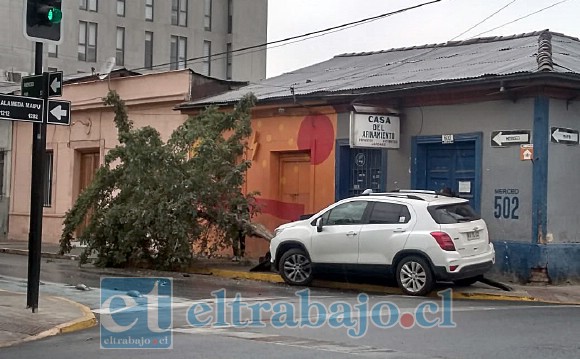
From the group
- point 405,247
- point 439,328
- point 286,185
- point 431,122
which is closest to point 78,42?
point 286,185

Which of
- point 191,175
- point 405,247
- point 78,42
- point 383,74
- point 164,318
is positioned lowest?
point 164,318

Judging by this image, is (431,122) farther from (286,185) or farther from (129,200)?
(129,200)

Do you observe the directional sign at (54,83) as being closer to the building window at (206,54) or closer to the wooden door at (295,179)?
the wooden door at (295,179)

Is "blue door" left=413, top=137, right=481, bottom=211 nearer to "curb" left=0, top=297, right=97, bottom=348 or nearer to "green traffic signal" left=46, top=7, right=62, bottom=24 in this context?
"curb" left=0, top=297, right=97, bottom=348

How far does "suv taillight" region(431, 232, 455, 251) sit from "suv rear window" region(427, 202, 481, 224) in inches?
→ 11.6

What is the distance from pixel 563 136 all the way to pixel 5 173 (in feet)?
71.3

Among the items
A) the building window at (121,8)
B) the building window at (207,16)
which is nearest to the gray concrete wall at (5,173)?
the building window at (121,8)

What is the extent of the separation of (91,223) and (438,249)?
29.8 ft

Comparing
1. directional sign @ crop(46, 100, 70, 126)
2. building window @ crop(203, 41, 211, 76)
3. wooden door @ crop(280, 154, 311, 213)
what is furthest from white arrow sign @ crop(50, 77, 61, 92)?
building window @ crop(203, 41, 211, 76)

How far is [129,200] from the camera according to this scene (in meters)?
20.1

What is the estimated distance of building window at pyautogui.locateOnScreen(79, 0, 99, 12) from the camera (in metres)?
58.5

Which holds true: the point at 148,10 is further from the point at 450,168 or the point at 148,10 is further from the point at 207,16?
the point at 450,168

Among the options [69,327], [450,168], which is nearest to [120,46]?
[450,168]

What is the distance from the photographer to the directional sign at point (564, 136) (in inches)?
681
